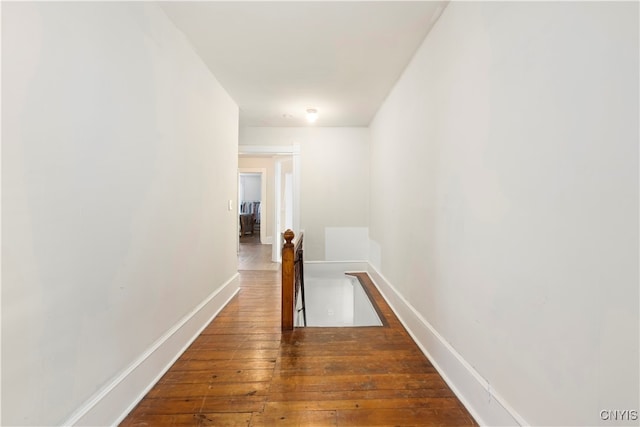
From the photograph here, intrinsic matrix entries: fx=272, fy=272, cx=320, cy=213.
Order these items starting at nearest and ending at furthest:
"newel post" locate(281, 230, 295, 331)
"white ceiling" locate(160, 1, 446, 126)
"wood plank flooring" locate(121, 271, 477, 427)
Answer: "wood plank flooring" locate(121, 271, 477, 427), "white ceiling" locate(160, 1, 446, 126), "newel post" locate(281, 230, 295, 331)

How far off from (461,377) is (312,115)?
3.25 meters

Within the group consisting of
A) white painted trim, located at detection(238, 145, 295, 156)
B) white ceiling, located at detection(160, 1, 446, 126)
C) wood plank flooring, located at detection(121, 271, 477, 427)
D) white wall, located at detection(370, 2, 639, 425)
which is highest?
white ceiling, located at detection(160, 1, 446, 126)

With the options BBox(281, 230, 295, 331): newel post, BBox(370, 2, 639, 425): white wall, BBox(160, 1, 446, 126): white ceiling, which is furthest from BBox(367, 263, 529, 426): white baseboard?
BBox(160, 1, 446, 126): white ceiling

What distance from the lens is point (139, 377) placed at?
1538mm

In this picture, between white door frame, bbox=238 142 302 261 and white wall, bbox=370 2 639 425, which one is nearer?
white wall, bbox=370 2 639 425

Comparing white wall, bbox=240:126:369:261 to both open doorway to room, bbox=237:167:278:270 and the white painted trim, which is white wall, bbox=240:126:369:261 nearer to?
the white painted trim

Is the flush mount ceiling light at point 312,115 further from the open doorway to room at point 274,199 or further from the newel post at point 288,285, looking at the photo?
the newel post at point 288,285

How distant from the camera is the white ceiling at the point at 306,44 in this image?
1736 mm

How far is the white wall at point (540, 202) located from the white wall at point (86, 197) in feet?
5.98

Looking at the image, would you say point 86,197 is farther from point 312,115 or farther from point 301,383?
point 312,115

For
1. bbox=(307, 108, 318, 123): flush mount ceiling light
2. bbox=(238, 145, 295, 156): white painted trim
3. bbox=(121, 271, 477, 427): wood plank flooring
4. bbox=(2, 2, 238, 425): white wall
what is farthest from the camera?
bbox=(238, 145, 295, 156): white painted trim

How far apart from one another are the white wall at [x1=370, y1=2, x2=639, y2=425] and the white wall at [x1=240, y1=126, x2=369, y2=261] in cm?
255

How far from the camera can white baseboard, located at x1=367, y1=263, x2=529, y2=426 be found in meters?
1.22

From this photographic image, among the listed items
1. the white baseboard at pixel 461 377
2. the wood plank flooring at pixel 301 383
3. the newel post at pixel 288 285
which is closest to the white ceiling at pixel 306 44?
the newel post at pixel 288 285
